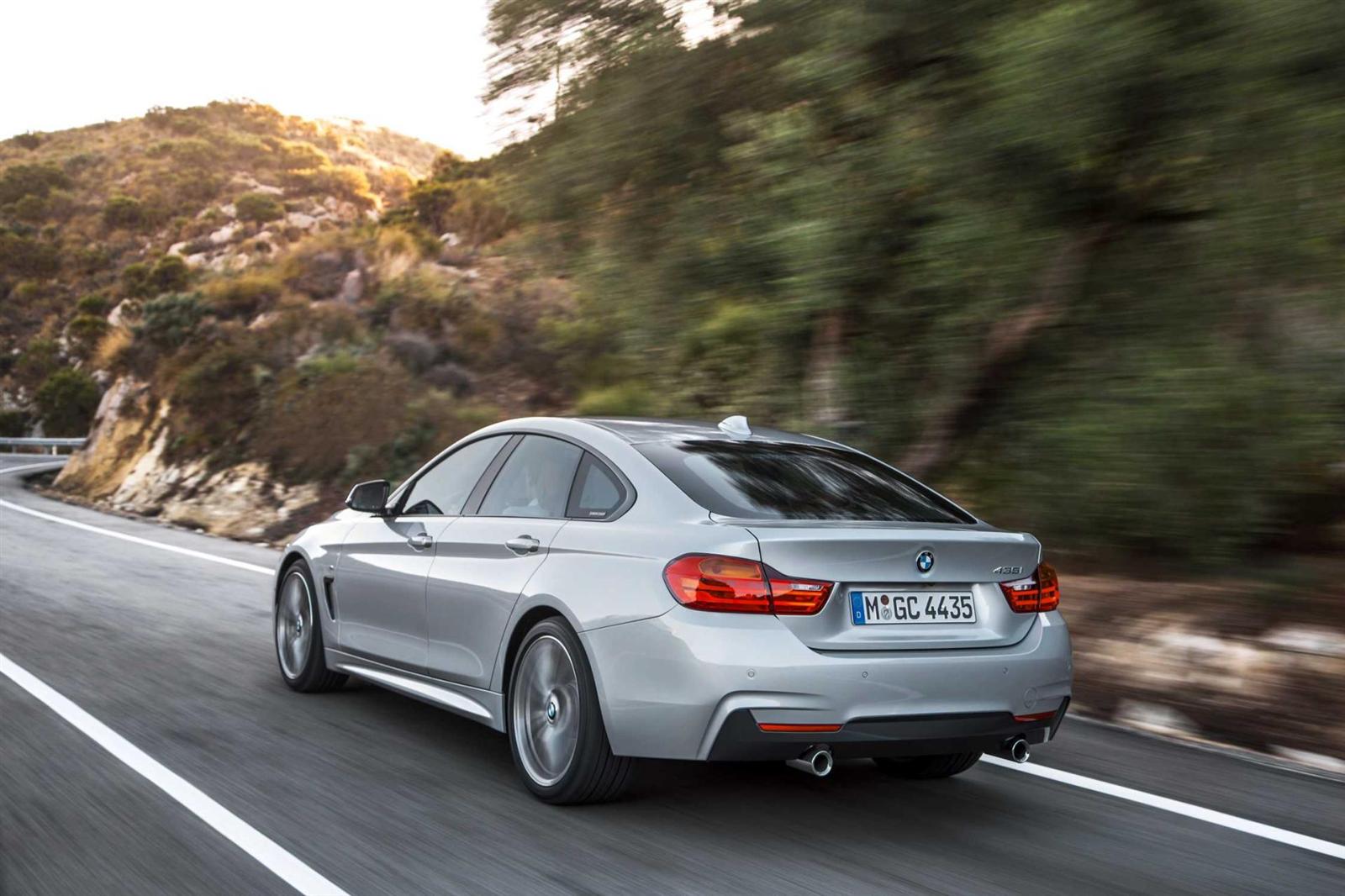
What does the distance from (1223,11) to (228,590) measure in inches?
329

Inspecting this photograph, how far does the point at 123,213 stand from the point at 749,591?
214 feet

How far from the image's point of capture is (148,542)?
15.7m

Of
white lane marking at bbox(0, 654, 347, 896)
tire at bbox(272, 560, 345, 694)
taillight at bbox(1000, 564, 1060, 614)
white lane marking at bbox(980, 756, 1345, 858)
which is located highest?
taillight at bbox(1000, 564, 1060, 614)

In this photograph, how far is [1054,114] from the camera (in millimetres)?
7730

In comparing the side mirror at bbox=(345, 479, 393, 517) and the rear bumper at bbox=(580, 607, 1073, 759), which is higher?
the side mirror at bbox=(345, 479, 393, 517)

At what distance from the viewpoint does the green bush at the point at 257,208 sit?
58812 millimetres

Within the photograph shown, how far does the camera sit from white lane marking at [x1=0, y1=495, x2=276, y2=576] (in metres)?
13.1

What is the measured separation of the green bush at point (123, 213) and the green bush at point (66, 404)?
67.2ft

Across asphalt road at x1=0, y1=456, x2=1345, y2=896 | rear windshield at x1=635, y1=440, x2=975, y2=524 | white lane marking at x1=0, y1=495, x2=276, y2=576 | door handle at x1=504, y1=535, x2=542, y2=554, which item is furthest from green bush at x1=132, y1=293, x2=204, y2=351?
rear windshield at x1=635, y1=440, x2=975, y2=524

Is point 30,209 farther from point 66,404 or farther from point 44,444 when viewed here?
point 44,444

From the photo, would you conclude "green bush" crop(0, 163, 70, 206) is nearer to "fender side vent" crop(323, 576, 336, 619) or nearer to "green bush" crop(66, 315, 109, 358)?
"green bush" crop(66, 315, 109, 358)

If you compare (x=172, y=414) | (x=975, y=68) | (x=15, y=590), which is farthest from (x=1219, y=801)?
(x=172, y=414)

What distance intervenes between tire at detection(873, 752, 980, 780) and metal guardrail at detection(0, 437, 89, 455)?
3825 cm

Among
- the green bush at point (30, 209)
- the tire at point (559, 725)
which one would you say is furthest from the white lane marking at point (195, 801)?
the green bush at point (30, 209)
